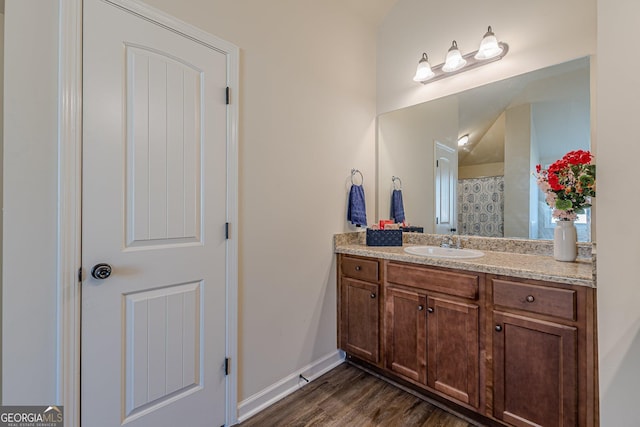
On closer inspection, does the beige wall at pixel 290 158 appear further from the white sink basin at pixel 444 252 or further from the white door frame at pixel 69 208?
the white sink basin at pixel 444 252

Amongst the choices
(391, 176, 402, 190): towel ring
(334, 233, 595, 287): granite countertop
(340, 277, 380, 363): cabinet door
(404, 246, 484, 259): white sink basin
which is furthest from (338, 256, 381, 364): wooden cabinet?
(391, 176, 402, 190): towel ring

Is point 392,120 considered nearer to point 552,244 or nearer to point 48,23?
point 552,244

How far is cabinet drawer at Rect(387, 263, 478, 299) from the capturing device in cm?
158

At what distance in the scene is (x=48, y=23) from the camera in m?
1.09

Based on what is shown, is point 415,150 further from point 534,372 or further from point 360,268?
point 534,372

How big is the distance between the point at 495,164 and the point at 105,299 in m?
2.39

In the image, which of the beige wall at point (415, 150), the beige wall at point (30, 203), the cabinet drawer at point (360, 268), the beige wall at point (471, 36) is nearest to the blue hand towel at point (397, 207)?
the beige wall at point (415, 150)

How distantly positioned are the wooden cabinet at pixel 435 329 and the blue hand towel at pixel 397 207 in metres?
0.71

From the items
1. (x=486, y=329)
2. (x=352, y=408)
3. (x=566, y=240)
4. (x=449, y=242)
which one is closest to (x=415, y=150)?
(x=449, y=242)

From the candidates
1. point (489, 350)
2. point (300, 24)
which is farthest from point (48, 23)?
point (489, 350)

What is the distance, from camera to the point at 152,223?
1351 millimetres

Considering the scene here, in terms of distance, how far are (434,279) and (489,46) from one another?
1.54 m

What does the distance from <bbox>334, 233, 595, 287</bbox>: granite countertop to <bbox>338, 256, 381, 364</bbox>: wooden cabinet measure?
0.12 metres

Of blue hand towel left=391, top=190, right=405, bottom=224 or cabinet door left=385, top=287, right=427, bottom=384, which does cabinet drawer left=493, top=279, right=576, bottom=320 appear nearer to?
cabinet door left=385, top=287, right=427, bottom=384
